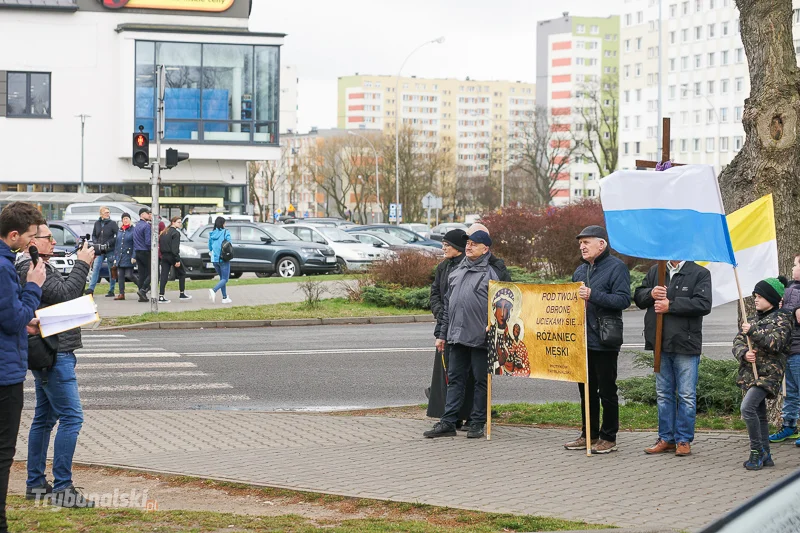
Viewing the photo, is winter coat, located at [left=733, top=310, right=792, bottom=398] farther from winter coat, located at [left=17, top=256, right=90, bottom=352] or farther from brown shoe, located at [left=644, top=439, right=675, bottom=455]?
winter coat, located at [left=17, top=256, right=90, bottom=352]

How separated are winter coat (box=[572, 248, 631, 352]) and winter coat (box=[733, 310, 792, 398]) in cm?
99

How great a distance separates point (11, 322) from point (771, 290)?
5529mm

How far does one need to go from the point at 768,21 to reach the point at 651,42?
124m

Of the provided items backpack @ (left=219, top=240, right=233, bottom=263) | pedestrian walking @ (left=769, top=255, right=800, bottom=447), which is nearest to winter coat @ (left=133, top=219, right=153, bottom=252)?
backpack @ (left=219, top=240, right=233, bottom=263)

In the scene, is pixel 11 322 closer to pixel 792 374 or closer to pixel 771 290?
pixel 771 290

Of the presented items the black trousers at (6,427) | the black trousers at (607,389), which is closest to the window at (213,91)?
the black trousers at (607,389)

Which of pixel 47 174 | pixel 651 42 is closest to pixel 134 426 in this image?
pixel 47 174

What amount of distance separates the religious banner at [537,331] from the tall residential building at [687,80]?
10499 cm

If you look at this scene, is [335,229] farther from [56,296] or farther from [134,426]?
[56,296]

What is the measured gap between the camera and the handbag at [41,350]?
667 cm

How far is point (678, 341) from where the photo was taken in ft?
27.9

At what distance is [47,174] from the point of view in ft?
205

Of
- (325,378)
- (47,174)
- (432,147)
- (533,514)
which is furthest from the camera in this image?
(432,147)

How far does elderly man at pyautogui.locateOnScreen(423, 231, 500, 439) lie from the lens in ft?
31.4
